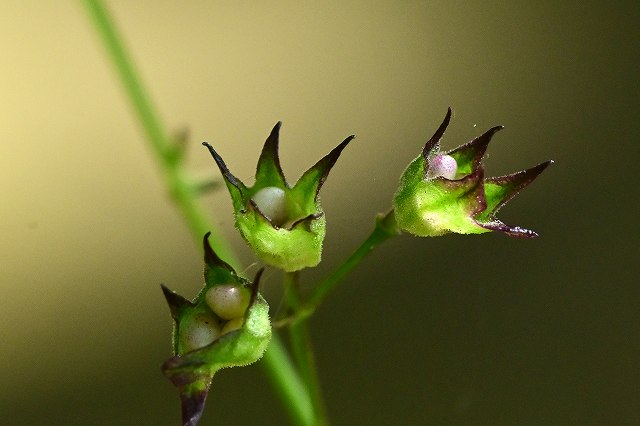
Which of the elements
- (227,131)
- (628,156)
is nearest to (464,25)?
(628,156)

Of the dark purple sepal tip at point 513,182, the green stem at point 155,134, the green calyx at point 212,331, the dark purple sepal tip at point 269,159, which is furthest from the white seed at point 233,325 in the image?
the green stem at point 155,134

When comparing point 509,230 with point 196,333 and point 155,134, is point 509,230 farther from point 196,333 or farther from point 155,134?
point 155,134

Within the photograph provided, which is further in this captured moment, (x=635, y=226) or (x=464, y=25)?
(x=464, y=25)

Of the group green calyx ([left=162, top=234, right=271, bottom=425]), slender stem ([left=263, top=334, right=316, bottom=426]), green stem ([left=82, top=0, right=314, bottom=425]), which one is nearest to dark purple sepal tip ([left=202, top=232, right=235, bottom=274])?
green calyx ([left=162, top=234, right=271, bottom=425])

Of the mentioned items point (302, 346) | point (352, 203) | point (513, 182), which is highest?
point (513, 182)

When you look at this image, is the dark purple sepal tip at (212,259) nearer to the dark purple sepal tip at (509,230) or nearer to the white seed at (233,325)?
the white seed at (233,325)

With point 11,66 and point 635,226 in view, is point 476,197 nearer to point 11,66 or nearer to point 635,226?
point 635,226

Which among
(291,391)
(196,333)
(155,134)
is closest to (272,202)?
(196,333)

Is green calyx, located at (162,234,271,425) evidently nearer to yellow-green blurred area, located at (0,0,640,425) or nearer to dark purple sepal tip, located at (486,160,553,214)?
dark purple sepal tip, located at (486,160,553,214)
